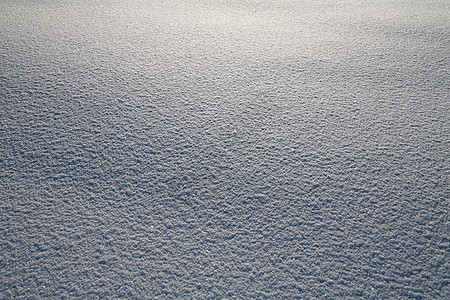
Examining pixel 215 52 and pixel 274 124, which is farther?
pixel 215 52

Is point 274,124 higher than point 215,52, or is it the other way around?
point 215,52

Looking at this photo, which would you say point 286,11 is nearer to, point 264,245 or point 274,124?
point 274,124

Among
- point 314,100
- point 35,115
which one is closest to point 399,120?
point 314,100

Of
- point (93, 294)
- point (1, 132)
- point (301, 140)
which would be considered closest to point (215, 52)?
point (301, 140)

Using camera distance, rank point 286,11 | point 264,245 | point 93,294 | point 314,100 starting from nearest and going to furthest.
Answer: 1. point 93,294
2. point 264,245
3. point 314,100
4. point 286,11

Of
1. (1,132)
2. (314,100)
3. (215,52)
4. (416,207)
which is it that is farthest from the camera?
(215,52)

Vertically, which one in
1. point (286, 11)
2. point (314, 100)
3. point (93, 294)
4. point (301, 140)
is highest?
point (286, 11)
